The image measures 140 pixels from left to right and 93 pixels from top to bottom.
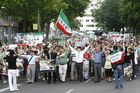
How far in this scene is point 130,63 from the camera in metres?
24.1

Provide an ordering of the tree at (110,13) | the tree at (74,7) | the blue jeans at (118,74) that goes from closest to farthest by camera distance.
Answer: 1. the blue jeans at (118,74)
2. the tree at (74,7)
3. the tree at (110,13)

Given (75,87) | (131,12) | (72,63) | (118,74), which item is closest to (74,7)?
(131,12)

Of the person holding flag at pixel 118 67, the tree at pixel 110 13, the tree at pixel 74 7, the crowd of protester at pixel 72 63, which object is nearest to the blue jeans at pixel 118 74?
the person holding flag at pixel 118 67

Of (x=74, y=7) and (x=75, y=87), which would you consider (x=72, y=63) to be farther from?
(x=74, y=7)

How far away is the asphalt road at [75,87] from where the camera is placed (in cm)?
1902

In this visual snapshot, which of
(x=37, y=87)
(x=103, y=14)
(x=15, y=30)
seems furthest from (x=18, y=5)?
(x=103, y=14)

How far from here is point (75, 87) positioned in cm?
2050

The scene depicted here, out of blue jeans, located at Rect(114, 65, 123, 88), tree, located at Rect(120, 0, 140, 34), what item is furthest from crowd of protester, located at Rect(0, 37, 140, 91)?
tree, located at Rect(120, 0, 140, 34)

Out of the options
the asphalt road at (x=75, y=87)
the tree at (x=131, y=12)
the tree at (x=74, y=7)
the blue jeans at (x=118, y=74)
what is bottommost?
the asphalt road at (x=75, y=87)

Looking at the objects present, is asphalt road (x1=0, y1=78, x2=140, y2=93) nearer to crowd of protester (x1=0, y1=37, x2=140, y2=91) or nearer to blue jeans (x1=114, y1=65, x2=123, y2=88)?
blue jeans (x1=114, y1=65, x2=123, y2=88)

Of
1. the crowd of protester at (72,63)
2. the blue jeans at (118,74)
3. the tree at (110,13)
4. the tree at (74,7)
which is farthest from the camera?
the tree at (110,13)

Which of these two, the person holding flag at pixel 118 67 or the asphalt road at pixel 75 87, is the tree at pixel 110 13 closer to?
the asphalt road at pixel 75 87

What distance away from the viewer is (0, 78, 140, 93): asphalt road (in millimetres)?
19016

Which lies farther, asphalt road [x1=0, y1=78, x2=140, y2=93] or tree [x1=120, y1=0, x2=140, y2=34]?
tree [x1=120, y1=0, x2=140, y2=34]
